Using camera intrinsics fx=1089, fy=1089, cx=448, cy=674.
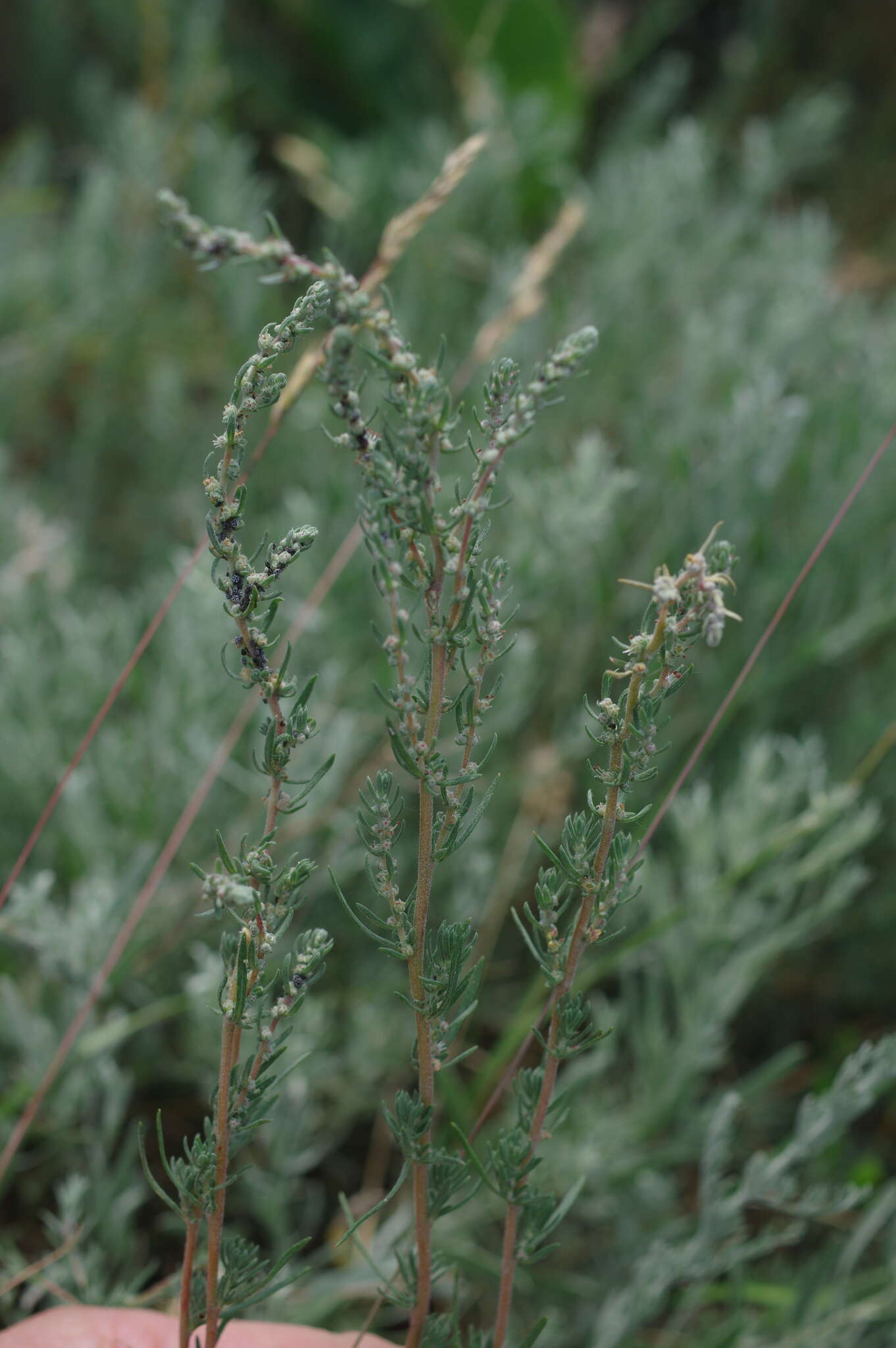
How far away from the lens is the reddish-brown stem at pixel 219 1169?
2.00 ft

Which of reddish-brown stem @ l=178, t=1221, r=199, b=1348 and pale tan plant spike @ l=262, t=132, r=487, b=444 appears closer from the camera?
reddish-brown stem @ l=178, t=1221, r=199, b=1348

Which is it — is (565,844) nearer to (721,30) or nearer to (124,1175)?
(124,1175)

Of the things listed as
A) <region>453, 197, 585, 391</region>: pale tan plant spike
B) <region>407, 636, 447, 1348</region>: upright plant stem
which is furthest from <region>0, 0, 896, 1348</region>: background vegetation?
<region>407, 636, 447, 1348</region>: upright plant stem

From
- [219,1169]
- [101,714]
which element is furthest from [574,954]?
[101,714]

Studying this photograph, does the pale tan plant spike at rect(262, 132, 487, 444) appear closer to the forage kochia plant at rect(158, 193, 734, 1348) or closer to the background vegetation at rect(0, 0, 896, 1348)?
the forage kochia plant at rect(158, 193, 734, 1348)

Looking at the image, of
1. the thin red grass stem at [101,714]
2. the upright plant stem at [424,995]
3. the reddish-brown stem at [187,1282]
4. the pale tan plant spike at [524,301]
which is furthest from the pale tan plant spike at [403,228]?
the reddish-brown stem at [187,1282]

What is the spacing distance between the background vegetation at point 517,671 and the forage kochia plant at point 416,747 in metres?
0.35

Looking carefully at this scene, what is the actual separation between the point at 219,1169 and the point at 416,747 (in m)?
0.27

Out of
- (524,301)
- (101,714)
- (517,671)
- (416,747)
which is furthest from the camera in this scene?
(517,671)

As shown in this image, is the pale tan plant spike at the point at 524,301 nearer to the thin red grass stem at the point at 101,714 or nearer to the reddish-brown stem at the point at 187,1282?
the thin red grass stem at the point at 101,714

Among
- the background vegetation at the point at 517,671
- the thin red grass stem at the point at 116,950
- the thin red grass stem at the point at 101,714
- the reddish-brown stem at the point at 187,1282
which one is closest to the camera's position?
the reddish-brown stem at the point at 187,1282

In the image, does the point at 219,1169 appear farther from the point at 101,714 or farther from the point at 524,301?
the point at 524,301

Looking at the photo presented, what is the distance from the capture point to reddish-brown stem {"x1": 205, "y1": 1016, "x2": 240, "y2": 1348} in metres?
0.61

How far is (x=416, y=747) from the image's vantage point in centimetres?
57
